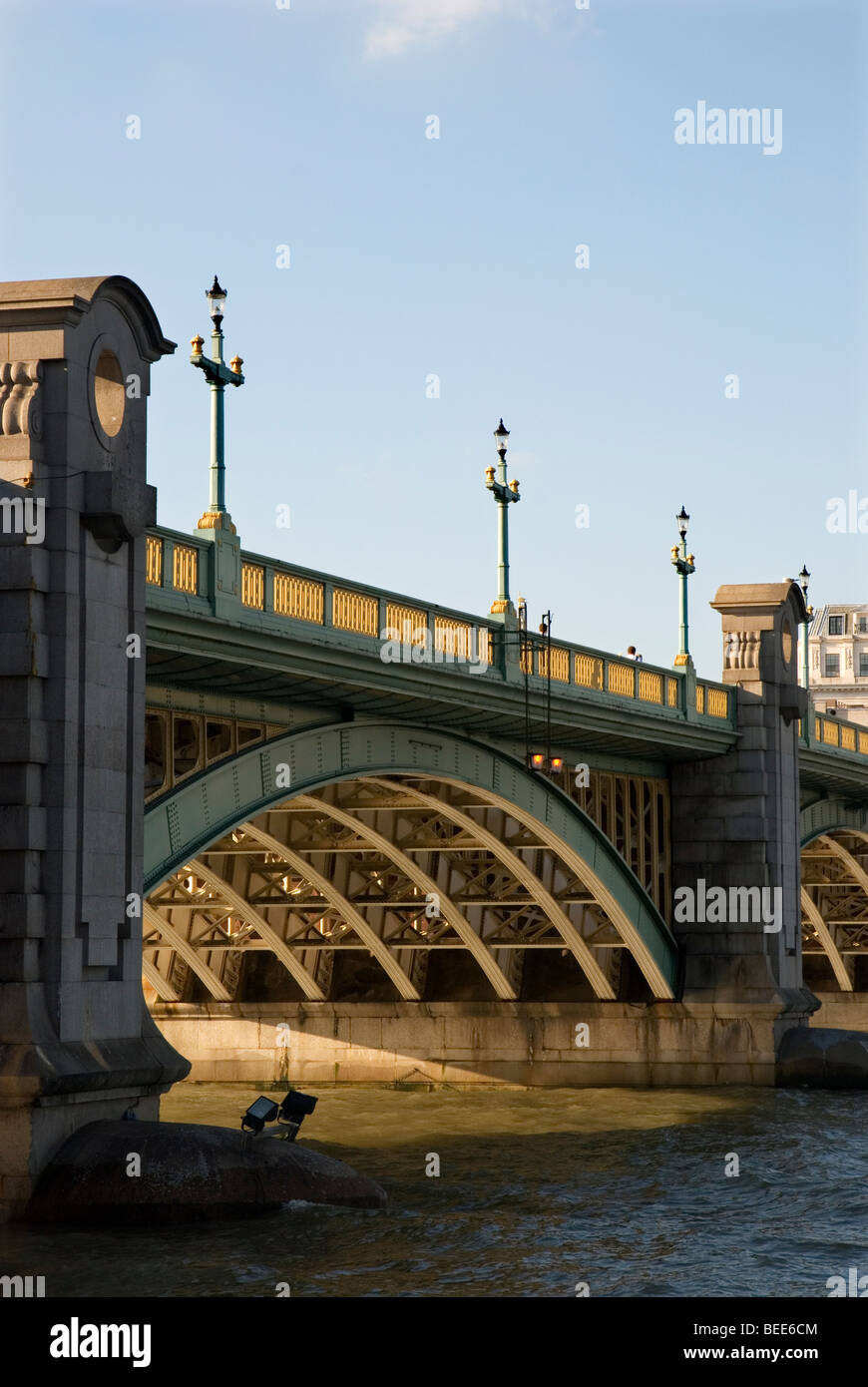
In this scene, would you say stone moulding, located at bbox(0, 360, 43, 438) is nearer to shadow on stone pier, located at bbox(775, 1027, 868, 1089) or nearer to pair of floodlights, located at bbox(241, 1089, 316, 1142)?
pair of floodlights, located at bbox(241, 1089, 316, 1142)

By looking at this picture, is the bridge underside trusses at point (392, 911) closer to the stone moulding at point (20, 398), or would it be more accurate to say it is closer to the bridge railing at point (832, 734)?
the bridge railing at point (832, 734)

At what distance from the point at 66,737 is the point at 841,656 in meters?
128

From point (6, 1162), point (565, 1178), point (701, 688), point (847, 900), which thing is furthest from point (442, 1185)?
point (847, 900)

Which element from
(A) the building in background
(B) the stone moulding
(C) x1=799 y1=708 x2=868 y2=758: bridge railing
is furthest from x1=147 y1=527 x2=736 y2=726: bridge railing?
(A) the building in background

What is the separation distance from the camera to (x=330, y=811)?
3419cm

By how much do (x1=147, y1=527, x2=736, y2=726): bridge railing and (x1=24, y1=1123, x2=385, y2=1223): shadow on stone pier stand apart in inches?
233

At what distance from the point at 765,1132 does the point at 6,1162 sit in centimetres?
1676

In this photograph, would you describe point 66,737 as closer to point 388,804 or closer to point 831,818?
point 388,804

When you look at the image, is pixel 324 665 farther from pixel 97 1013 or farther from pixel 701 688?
pixel 701 688

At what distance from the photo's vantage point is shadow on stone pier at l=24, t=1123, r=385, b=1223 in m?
19.6

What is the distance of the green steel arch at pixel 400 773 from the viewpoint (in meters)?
24.5

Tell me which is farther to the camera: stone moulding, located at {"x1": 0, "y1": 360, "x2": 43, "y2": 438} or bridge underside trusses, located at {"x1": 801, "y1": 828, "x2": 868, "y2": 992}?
bridge underside trusses, located at {"x1": 801, "y1": 828, "x2": 868, "y2": 992}

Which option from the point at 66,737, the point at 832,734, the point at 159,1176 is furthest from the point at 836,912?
the point at 66,737
